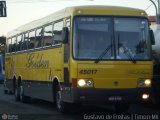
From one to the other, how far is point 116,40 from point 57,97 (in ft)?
9.86

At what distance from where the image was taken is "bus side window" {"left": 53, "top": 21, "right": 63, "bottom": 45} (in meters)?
18.5

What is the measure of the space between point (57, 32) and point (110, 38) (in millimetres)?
2544

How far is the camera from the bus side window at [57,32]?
18.5m

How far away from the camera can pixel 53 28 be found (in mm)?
19688

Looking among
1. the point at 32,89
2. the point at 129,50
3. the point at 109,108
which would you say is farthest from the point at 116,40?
the point at 32,89

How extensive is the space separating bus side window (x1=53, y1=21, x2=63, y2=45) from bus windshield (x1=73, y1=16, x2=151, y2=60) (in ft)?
5.15

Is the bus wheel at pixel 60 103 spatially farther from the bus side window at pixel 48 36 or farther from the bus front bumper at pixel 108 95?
the bus side window at pixel 48 36

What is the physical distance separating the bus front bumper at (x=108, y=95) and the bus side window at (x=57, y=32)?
97.2 inches

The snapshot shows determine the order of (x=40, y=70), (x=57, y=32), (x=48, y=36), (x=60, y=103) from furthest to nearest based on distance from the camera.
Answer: (x=40, y=70)
(x=48, y=36)
(x=57, y=32)
(x=60, y=103)

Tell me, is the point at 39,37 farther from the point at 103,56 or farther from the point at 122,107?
the point at 103,56

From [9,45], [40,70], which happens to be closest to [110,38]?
[40,70]

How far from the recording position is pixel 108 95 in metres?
16.7

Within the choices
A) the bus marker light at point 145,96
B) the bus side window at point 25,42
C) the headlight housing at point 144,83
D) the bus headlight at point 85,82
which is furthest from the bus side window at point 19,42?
the bus marker light at point 145,96

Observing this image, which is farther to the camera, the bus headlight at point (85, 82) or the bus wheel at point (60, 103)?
the bus wheel at point (60, 103)
